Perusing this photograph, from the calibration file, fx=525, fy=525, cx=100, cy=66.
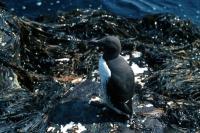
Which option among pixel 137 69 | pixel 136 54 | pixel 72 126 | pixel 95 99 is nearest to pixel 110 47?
pixel 95 99

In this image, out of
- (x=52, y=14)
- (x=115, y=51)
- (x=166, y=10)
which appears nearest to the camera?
(x=115, y=51)

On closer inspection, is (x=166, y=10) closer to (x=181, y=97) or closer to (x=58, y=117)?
(x=181, y=97)

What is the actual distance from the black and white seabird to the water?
12.2ft

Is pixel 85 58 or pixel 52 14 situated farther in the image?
pixel 52 14

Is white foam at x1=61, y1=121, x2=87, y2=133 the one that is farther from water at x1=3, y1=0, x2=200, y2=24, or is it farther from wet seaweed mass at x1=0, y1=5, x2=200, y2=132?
water at x1=3, y1=0, x2=200, y2=24

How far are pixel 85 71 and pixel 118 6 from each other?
326 cm

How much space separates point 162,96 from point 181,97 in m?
→ 0.28

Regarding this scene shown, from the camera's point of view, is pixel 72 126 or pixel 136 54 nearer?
pixel 72 126

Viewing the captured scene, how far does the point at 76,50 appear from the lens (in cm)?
729

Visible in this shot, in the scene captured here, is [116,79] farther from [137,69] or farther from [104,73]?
Result: [137,69]

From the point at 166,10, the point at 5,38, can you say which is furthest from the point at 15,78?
the point at 166,10

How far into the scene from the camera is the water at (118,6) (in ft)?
30.4

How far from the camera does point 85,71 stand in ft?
22.0

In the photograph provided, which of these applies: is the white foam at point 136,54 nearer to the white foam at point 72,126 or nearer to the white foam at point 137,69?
the white foam at point 137,69
